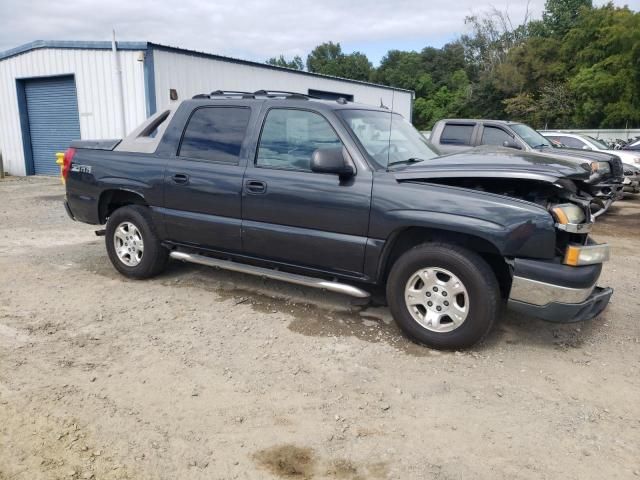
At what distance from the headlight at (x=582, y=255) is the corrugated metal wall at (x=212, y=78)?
1100 centimetres

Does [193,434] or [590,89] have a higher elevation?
[590,89]

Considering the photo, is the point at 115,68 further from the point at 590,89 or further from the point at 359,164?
the point at 590,89

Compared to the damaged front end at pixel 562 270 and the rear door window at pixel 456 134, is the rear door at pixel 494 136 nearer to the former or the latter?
the rear door window at pixel 456 134

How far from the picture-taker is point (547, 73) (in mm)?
43625

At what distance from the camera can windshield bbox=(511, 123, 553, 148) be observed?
9906 millimetres

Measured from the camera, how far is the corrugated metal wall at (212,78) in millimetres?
12945

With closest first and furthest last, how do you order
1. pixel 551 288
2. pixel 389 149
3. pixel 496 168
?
pixel 551 288, pixel 496 168, pixel 389 149

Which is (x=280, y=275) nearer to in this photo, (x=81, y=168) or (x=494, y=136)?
(x=81, y=168)

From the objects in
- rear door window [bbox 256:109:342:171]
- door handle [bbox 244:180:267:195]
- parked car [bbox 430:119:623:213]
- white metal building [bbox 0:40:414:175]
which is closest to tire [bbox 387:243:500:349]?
rear door window [bbox 256:109:342:171]

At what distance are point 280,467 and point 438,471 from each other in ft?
2.63

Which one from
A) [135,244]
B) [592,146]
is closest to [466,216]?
[135,244]

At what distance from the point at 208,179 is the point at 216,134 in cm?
45

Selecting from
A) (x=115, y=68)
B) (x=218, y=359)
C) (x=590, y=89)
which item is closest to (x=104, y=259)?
(x=218, y=359)

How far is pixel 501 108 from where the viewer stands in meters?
47.9
